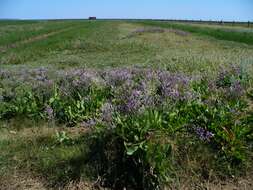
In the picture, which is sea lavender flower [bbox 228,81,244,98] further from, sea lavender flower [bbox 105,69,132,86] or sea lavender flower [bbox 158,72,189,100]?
sea lavender flower [bbox 105,69,132,86]

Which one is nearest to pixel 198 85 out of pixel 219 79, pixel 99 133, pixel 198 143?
pixel 219 79

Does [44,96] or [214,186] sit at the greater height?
[44,96]

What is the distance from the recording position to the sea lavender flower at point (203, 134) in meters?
5.02

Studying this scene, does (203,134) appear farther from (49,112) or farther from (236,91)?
(49,112)

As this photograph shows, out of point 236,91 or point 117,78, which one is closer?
point 236,91

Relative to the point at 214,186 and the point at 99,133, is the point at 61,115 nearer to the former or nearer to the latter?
the point at 99,133

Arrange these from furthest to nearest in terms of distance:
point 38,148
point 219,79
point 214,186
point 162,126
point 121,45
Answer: point 121,45 < point 219,79 < point 38,148 < point 162,126 < point 214,186

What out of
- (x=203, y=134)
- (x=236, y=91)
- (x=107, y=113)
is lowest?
(x=203, y=134)

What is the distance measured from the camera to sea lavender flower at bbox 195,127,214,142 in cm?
502

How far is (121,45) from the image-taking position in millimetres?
21391

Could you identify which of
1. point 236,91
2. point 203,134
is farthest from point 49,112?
point 236,91

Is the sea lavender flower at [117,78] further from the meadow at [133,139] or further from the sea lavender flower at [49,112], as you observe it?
the sea lavender flower at [49,112]

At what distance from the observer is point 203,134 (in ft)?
16.7

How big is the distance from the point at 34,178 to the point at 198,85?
334 cm
